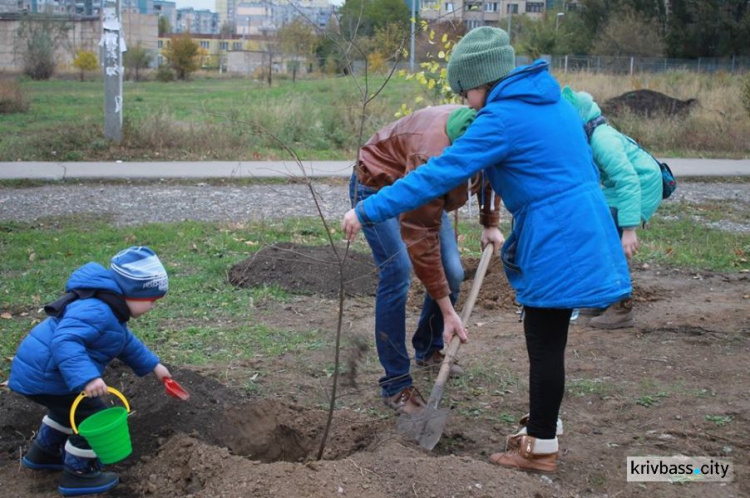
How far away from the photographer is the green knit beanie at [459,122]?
3527 millimetres

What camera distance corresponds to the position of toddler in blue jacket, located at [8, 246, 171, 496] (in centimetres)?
318

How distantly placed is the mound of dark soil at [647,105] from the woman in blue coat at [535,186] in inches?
684

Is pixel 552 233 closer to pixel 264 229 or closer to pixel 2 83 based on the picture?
pixel 264 229

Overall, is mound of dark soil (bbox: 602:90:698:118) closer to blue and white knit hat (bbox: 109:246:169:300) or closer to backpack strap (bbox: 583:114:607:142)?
backpack strap (bbox: 583:114:607:142)

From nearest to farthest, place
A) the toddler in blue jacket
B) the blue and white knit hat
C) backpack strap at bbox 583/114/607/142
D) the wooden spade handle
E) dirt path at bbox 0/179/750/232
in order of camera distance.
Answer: the toddler in blue jacket
the blue and white knit hat
the wooden spade handle
backpack strap at bbox 583/114/607/142
dirt path at bbox 0/179/750/232

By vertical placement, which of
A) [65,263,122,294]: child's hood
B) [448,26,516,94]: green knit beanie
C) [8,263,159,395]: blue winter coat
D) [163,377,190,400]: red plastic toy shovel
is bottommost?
[163,377,190,400]: red plastic toy shovel

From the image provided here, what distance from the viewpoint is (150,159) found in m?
13.6

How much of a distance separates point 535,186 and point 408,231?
2.39 ft

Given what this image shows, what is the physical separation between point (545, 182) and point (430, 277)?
2.75 ft

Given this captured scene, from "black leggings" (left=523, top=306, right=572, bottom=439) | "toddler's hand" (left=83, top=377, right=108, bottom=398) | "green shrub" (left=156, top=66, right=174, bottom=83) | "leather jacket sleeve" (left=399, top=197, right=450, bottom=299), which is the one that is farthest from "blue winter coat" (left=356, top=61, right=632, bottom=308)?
"green shrub" (left=156, top=66, right=174, bottom=83)

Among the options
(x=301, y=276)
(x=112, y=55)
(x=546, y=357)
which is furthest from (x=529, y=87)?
(x=112, y=55)

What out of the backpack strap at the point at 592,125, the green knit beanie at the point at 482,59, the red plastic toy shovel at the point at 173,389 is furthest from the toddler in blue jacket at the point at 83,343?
the backpack strap at the point at 592,125

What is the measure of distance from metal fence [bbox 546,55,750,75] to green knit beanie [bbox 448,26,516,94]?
126 ft

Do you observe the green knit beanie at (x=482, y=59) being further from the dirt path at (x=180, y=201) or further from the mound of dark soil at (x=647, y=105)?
the mound of dark soil at (x=647, y=105)
